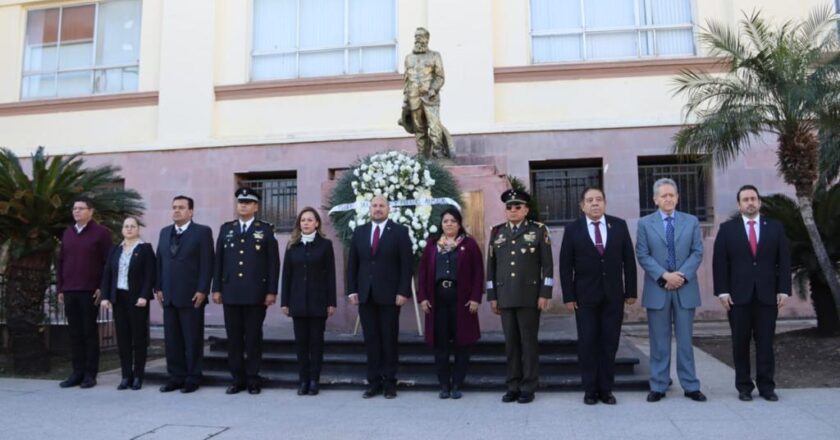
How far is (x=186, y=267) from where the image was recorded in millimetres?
6992

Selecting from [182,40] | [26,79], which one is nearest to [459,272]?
[182,40]

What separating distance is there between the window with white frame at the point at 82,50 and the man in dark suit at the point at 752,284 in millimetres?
13912

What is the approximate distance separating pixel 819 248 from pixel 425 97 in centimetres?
531

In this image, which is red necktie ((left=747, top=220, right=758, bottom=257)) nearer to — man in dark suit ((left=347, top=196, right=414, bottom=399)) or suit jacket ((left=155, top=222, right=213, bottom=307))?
man in dark suit ((left=347, top=196, right=414, bottom=399))

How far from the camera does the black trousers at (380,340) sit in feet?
21.3

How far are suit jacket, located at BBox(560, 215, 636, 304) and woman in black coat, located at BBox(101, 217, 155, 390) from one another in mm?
4325

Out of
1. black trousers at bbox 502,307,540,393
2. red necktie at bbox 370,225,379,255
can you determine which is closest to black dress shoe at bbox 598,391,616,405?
black trousers at bbox 502,307,540,393

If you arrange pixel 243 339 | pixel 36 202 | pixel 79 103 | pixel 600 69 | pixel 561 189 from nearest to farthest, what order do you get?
pixel 243 339 < pixel 36 202 < pixel 600 69 < pixel 561 189 < pixel 79 103

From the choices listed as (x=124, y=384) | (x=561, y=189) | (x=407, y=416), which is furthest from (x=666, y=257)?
(x=561, y=189)

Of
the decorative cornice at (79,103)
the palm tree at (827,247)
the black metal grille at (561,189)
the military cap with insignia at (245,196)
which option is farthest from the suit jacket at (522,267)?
the decorative cornice at (79,103)

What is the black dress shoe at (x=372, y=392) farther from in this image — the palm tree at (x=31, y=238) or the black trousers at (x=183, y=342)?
the palm tree at (x=31, y=238)

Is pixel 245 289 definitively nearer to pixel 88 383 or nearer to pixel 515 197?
pixel 88 383

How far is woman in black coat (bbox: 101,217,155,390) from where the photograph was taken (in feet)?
23.4

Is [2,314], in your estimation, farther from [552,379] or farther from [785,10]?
[785,10]
